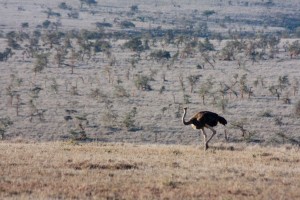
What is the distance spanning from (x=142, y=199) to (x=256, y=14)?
132 m

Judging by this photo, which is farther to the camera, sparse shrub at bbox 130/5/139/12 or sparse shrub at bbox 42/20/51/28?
sparse shrub at bbox 130/5/139/12

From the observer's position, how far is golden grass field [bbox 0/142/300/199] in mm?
10625

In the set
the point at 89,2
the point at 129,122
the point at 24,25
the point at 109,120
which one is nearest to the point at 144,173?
the point at 129,122

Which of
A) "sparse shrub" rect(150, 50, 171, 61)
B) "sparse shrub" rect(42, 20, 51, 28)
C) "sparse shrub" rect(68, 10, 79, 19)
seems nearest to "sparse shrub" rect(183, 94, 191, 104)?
"sparse shrub" rect(150, 50, 171, 61)

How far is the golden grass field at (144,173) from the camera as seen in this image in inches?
418

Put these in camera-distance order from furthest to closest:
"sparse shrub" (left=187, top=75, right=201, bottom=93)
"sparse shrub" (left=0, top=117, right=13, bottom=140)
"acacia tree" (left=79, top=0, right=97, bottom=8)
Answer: "acacia tree" (left=79, top=0, right=97, bottom=8), "sparse shrub" (left=187, top=75, right=201, bottom=93), "sparse shrub" (left=0, top=117, right=13, bottom=140)

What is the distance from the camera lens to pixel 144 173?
1248 cm

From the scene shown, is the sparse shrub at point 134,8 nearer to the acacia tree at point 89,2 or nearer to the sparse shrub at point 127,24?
the acacia tree at point 89,2

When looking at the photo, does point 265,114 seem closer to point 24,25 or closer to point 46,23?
point 24,25

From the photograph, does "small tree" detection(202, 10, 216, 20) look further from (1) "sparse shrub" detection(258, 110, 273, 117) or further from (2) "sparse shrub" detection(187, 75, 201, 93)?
(1) "sparse shrub" detection(258, 110, 273, 117)

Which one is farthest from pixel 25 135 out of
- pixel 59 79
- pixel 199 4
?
pixel 199 4

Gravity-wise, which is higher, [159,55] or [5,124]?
[159,55]

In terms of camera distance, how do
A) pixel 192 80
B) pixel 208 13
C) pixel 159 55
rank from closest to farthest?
pixel 192 80, pixel 159 55, pixel 208 13

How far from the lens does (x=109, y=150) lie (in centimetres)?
1614
